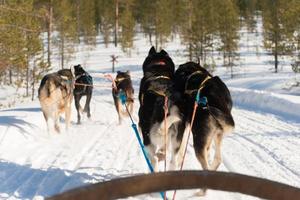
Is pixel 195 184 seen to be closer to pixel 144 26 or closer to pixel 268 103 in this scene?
pixel 268 103

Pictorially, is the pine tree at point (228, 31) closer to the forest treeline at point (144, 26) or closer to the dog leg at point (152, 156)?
the forest treeline at point (144, 26)

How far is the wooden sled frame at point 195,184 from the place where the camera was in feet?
3.32

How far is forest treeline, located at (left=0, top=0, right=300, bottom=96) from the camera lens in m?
19.8

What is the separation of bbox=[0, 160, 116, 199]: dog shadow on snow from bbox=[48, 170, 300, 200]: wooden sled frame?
4222mm

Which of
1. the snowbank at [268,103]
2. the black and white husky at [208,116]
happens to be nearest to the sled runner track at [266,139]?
the snowbank at [268,103]

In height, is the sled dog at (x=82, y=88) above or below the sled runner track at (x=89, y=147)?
above

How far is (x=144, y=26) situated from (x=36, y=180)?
48.8 metres

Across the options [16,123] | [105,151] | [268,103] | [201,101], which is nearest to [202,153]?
[201,101]

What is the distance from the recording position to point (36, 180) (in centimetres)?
565

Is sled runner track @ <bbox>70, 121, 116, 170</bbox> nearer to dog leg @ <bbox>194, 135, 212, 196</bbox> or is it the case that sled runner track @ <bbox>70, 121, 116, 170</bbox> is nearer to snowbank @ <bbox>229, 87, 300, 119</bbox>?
dog leg @ <bbox>194, 135, 212, 196</bbox>

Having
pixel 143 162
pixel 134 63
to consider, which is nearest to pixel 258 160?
pixel 143 162

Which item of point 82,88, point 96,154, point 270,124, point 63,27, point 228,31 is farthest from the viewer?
point 63,27

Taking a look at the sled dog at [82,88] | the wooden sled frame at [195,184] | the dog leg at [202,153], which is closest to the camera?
the wooden sled frame at [195,184]

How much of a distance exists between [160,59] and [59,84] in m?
3.51
